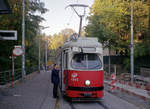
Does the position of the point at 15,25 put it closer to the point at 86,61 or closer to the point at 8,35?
the point at 8,35

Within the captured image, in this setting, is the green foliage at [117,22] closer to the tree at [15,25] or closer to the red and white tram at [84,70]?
the tree at [15,25]


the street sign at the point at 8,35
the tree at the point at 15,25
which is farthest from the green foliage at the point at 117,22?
the street sign at the point at 8,35

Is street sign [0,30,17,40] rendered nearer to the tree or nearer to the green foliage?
the tree

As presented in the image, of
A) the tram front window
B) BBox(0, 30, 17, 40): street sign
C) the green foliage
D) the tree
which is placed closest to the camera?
BBox(0, 30, 17, 40): street sign

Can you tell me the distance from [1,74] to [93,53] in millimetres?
8870

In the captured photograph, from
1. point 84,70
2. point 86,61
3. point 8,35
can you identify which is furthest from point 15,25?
point 84,70

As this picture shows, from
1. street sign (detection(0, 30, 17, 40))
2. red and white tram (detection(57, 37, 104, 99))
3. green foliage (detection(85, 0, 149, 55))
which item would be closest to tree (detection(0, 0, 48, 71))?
green foliage (detection(85, 0, 149, 55))

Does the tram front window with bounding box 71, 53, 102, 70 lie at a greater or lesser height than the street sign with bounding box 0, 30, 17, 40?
lesser

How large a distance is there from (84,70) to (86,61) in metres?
0.51

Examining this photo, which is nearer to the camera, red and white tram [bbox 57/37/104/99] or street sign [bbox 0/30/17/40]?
red and white tram [bbox 57/37/104/99]

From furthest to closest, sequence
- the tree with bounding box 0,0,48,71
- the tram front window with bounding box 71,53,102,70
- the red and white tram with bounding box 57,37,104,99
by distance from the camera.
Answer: the tree with bounding box 0,0,48,71, the tram front window with bounding box 71,53,102,70, the red and white tram with bounding box 57,37,104,99

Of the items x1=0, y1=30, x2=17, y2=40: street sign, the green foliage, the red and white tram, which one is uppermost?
the green foliage

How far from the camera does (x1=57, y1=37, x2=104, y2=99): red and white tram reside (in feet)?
33.8

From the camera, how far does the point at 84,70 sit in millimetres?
10352
